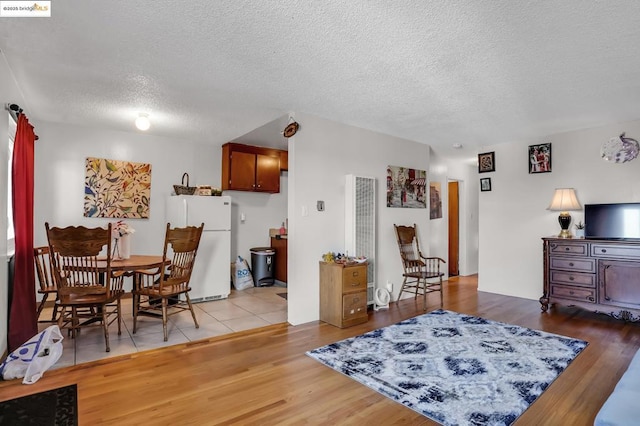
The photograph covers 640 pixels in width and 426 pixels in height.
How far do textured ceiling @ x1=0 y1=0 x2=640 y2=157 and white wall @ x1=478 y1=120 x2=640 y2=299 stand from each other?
55cm

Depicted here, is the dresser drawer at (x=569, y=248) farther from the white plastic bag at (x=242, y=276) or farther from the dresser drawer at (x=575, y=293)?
the white plastic bag at (x=242, y=276)

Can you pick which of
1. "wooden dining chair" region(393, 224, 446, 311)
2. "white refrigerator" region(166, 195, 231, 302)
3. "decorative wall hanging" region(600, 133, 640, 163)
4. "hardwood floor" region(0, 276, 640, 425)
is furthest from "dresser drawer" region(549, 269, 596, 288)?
"white refrigerator" region(166, 195, 231, 302)

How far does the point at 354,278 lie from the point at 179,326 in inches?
77.2

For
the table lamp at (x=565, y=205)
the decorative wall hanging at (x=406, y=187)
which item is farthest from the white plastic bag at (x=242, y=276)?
the table lamp at (x=565, y=205)

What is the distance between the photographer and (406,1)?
1.87 meters

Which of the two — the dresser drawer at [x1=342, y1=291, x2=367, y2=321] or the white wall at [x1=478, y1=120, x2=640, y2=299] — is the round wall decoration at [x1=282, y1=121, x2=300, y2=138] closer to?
the dresser drawer at [x1=342, y1=291, x2=367, y2=321]

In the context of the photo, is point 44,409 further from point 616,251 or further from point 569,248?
point 616,251

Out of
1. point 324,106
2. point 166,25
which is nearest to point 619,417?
point 166,25

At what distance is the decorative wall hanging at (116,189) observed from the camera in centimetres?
452

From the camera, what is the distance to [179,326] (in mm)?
3564

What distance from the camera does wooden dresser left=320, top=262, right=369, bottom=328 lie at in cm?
358

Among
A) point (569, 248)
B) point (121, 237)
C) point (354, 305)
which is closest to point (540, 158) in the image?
point (569, 248)

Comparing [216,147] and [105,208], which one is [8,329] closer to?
[105,208]

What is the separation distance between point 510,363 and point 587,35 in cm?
245
